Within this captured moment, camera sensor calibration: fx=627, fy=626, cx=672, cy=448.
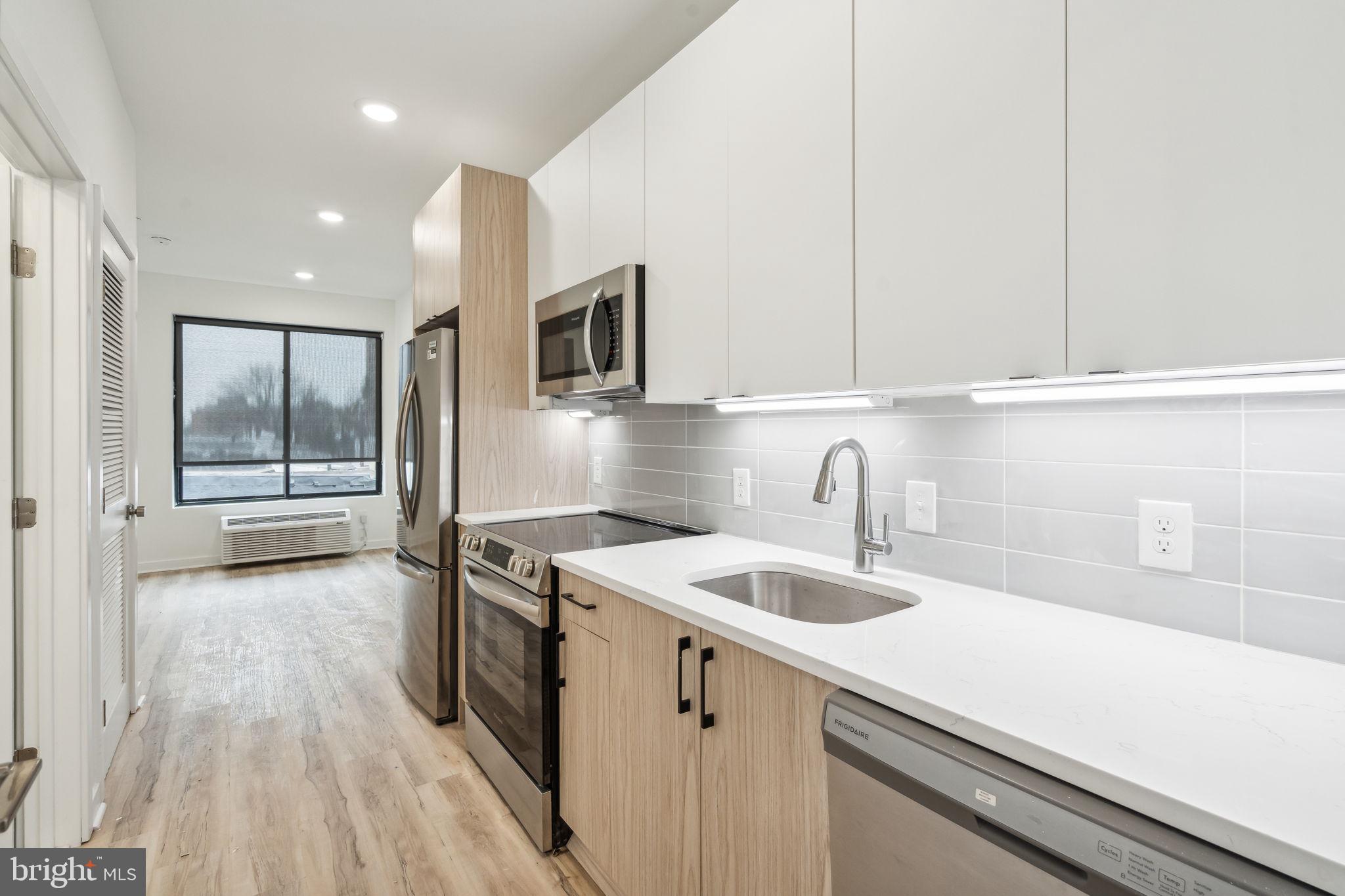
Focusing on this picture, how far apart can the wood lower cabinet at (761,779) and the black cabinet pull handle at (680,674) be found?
0.05 m

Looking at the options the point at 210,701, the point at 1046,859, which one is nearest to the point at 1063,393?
the point at 1046,859

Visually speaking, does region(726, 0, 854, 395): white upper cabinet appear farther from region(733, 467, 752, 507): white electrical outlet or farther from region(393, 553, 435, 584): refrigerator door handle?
region(393, 553, 435, 584): refrigerator door handle

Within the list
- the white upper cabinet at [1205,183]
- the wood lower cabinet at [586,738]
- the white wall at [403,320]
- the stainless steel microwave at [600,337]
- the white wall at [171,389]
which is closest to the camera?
the white upper cabinet at [1205,183]

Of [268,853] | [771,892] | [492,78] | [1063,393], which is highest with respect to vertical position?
[492,78]

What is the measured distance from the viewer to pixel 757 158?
1537mm

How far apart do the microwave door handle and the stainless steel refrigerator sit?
2.63ft

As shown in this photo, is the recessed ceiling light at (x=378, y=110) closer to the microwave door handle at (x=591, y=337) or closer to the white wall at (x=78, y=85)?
the white wall at (x=78, y=85)

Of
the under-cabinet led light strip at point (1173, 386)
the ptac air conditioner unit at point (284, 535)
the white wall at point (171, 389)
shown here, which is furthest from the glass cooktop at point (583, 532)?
the white wall at point (171, 389)

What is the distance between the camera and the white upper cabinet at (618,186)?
1981 millimetres

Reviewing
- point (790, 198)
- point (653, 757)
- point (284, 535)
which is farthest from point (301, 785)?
point (284, 535)

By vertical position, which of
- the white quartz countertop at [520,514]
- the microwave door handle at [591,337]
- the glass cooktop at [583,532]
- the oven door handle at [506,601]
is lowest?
the oven door handle at [506,601]

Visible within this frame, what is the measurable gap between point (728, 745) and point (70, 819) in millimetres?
2106

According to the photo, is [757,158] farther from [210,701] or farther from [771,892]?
[210,701]

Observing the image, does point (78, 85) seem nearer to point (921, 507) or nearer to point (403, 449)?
point (403, 449)
